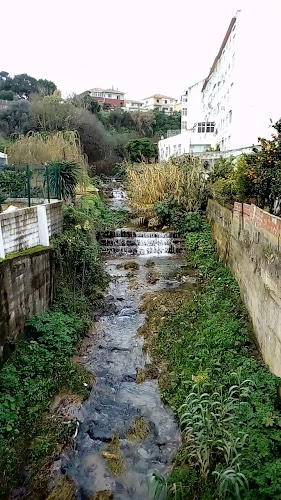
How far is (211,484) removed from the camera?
465 centimetres

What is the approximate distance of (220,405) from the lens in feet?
19.2

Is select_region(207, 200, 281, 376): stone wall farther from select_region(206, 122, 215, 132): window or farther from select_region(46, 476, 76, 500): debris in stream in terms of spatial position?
select_region(206, 122, 215, 132): window

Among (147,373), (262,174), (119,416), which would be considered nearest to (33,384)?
(119,416)

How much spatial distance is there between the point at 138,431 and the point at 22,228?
4.91 metres

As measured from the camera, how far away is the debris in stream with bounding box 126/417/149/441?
5.95m

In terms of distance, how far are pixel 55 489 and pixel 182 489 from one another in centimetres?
178

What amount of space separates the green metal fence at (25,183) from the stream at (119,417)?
152 inches

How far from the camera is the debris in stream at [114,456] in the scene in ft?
17.4

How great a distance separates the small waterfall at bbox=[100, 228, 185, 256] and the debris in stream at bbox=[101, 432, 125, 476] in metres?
10.6

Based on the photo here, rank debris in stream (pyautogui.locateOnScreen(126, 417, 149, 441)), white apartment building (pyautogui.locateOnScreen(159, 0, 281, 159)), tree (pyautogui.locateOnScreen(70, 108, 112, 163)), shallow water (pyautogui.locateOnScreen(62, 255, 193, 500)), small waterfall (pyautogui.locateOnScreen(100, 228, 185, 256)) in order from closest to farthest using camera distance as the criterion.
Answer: shallow water (pyautogui.locateOnScreen(62, 255, 193, 500)), debris in stream (pyautogui.locateOnScreen(126, 417, 149, 441)), small waterfall (pyautogui.locateOnScreen(100, 228, 185, 256)), white apartment building (pyautogui.locateOnScreen(159, 0, 281, 159)), tree (pyautogui.locateOnScreen(70, 108, 112, 163))

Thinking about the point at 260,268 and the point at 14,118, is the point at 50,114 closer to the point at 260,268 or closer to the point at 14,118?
the point at 14,118

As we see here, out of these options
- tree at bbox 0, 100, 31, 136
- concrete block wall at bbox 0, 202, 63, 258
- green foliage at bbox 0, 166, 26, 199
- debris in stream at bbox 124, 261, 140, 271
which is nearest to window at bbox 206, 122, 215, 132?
tree at bbox 0, 100, 31, 136

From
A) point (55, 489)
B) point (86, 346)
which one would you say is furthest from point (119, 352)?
point (55, 489)

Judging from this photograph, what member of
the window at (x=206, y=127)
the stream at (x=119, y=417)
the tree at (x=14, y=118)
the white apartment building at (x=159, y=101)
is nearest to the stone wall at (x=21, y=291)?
the stream at (x=119, y=417)
